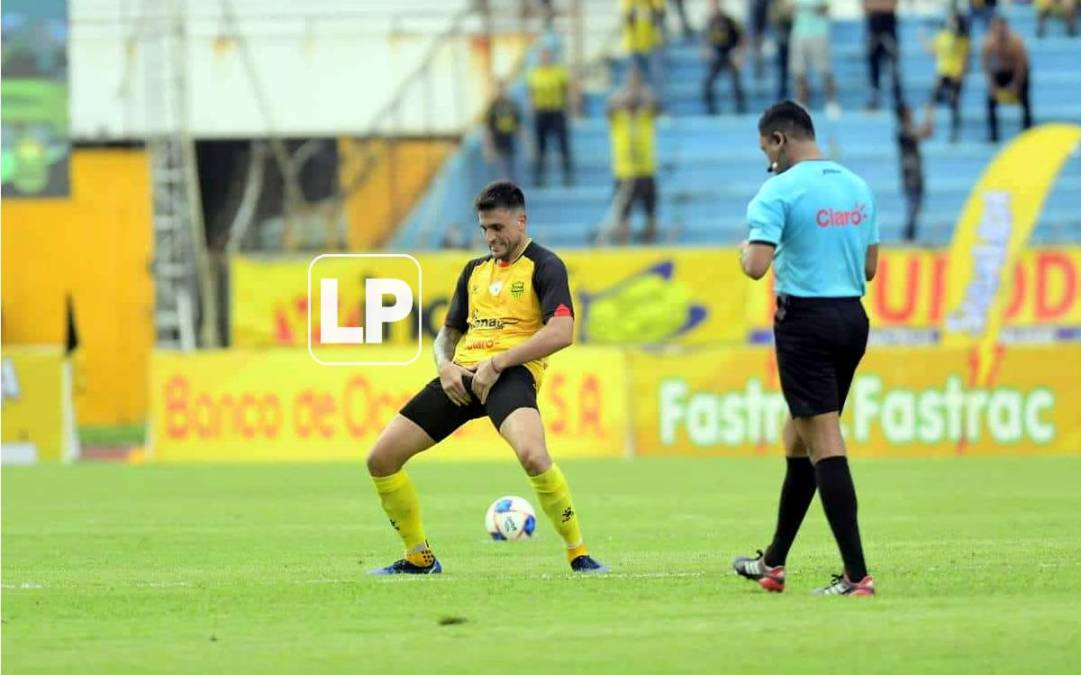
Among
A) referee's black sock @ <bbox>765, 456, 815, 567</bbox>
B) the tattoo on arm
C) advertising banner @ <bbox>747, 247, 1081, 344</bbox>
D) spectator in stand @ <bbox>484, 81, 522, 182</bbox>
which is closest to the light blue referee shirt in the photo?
referee's black sock @ <bbox>765, 456, 815, 567</bbox>

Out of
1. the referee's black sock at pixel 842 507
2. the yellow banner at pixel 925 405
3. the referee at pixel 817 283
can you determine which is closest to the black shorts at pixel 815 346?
the referee at pixel 817 283

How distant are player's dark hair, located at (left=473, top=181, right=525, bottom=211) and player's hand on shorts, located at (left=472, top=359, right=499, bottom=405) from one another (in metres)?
0.80

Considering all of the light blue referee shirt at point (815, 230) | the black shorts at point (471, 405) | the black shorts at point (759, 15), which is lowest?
the black shorts at point (471, 405)

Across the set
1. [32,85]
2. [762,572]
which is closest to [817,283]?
[762,572]

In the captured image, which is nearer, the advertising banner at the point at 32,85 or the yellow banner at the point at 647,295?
the advertising banner at the point at 32,85

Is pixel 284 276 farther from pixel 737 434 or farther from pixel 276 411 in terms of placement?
pixel 737 434

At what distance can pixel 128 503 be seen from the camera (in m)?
19.0

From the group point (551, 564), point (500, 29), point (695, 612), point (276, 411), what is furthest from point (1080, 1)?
point (695, 612)

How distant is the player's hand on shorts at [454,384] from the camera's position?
1158cm

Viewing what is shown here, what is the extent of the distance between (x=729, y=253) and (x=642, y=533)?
14.6m

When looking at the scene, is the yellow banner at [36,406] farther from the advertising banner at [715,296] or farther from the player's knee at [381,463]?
the player's knee at [381,463]

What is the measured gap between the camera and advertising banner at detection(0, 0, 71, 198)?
28.7 metres

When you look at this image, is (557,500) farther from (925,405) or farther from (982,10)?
(982,10)

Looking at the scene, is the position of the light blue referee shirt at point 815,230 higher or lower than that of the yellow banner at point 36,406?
higher
